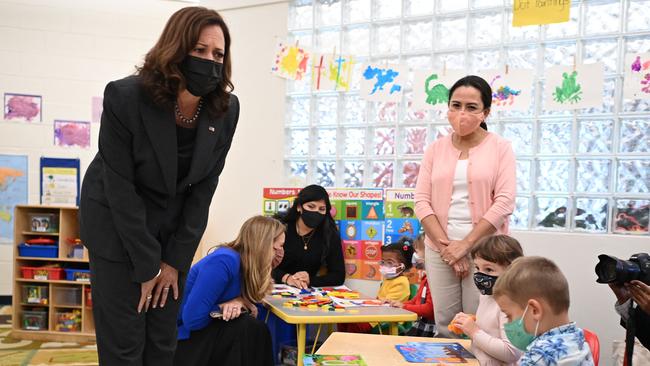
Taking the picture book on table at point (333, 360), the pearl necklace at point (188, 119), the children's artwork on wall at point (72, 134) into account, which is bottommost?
the picture book on table at point (333, 360)

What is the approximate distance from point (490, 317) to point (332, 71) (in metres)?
2.41

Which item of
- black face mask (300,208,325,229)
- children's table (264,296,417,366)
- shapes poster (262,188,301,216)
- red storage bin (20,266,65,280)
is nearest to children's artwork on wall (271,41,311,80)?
shapes poster (262,188,301,216)

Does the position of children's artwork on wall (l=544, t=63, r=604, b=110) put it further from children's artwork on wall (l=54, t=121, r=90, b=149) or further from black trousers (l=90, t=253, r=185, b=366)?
children's artwork on wall (l=54, t=121, r=90, b=149)

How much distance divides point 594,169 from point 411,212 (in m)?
1.12

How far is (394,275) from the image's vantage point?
11.2 feet

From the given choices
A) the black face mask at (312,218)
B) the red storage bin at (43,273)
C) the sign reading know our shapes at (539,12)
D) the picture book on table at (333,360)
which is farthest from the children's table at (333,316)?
the red storage bin at (43,273)

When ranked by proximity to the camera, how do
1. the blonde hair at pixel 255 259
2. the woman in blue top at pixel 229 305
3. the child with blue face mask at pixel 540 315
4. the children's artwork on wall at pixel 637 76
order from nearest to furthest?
the child with blue face mask at pixel 540 315
the woman in blue top at pixel 229 305
the blonde hair at pixel 255 259
the children's artwork on wall at pixel 637 76

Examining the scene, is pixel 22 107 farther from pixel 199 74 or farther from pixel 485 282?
pixel 485 282

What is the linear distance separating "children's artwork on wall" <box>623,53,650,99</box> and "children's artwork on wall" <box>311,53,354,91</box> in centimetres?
173

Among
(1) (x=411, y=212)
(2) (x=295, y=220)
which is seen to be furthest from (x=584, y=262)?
(2) (x=295, y=220)

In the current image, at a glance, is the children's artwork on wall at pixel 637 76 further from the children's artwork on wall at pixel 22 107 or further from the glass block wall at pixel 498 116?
the children's artwork on wall at pixel 22 107

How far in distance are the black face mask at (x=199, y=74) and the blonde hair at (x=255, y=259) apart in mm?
1258

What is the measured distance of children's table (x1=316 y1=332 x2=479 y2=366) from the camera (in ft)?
5.77

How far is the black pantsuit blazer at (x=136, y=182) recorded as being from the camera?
1.53 meters
